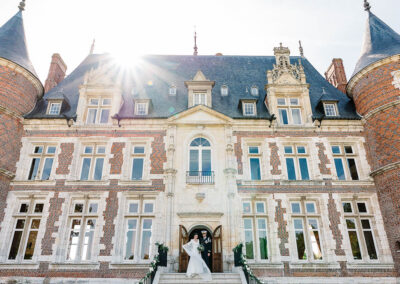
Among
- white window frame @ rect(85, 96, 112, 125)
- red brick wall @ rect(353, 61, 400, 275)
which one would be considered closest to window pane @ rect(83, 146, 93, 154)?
white window frame @ rect(85, 96, 112, 125)

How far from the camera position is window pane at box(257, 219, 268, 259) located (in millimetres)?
13617

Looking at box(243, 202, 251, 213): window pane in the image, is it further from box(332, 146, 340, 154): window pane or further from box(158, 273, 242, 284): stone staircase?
box(332, 146, 340, 154): window pane

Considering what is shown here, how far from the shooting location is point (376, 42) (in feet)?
55.6

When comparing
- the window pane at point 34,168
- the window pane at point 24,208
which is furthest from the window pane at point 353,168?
the window pane at point 24,208

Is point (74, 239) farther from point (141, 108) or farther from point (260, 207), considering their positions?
point (260, 207)

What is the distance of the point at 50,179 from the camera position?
48.1ft

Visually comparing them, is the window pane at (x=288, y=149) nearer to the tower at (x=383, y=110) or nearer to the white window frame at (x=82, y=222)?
the tower at (x=383, y=110)

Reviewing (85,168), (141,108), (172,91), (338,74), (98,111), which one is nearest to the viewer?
(85,168)

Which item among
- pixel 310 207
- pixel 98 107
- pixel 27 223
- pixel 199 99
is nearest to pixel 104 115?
pixel 98 107

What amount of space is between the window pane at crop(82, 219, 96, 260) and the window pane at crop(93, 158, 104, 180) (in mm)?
2155

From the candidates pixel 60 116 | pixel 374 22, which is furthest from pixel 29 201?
pixel 374 22

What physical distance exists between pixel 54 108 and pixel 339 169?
15.7m

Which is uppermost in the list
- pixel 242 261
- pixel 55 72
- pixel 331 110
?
pixel 55 72

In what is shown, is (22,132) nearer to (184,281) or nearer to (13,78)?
(13,78)
